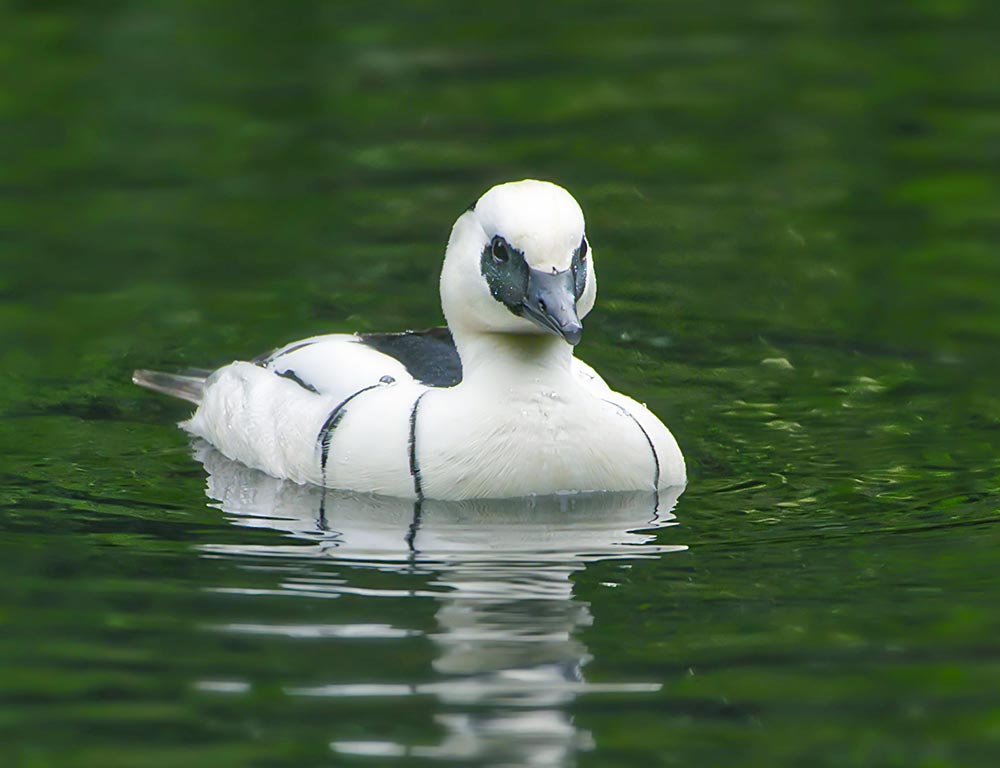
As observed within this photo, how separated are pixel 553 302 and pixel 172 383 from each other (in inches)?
147

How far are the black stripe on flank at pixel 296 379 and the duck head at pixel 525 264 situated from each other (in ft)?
4.04

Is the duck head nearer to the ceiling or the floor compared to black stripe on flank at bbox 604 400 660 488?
nearer to the ceiling

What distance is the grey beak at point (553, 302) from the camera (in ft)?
28.7

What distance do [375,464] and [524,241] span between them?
1.40 metres

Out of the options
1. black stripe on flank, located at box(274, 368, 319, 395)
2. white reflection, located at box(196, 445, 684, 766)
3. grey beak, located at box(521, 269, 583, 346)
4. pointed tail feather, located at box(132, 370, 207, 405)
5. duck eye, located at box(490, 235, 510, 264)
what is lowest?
white reflection, located at box(196, 445, 684, 766)

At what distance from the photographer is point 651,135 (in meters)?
16.7

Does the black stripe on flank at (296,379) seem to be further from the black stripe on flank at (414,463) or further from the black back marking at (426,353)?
the black stripe on flank at (414,463)

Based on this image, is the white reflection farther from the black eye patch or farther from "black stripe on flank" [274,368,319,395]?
the black eye patch

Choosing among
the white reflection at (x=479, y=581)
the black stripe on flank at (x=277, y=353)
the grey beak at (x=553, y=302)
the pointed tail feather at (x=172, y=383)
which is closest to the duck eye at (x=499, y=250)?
the grey beak at (x=553, y=302)

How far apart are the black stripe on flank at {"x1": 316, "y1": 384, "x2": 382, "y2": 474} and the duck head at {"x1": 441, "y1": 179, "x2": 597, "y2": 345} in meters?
0.85

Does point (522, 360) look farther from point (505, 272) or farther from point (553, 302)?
point (553, 302)

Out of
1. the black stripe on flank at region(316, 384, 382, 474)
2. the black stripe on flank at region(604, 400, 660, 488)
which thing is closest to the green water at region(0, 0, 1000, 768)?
the black stripe on flank at region(604, 400, 660, 488)

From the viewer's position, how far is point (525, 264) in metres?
9.00

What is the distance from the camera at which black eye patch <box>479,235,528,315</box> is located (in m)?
9.04
